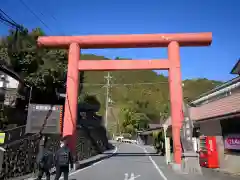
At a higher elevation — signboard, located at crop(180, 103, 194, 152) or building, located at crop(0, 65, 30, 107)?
building, located at crop(0, 65, 30, 107)

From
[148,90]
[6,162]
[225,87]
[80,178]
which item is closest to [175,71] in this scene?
[225,87]

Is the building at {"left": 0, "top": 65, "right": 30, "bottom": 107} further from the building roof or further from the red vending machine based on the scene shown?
the red vending machine

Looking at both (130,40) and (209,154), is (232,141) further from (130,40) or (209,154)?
(130,40)

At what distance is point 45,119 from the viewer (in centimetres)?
1091

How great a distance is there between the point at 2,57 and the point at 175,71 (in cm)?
Answer: 1275

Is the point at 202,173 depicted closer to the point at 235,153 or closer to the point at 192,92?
the point at 235,153

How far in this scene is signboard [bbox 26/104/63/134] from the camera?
10.8 m

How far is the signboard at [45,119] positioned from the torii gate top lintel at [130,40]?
4745mm

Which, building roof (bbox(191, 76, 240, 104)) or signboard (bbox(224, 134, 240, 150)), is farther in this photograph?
building roof (bbox(191, 76, 240, 104))

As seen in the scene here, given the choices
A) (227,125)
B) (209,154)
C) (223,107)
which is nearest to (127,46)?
(223,107)

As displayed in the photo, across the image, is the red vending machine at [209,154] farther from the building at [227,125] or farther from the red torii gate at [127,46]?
the red torii gate at [127,46]

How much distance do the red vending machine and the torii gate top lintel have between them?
222 inches

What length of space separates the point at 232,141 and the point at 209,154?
63.0 inches

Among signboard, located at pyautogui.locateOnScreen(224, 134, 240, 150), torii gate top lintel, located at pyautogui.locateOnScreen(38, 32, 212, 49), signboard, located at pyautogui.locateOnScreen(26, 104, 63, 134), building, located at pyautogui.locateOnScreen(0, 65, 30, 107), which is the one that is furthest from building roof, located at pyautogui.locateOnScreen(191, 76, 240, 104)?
building, located at pyautogui.locateOnScreen(0, 65, 30, 107)
